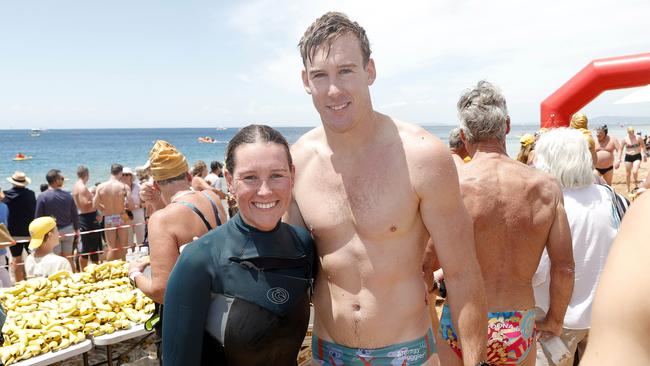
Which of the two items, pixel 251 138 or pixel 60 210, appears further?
pixel 60 210

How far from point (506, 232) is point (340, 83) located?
4.54ft

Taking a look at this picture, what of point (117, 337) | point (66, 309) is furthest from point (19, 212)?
point (117, 337)

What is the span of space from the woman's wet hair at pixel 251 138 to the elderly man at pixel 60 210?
7.45 meters

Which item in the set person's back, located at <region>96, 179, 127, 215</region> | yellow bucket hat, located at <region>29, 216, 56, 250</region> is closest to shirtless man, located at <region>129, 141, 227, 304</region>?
yellow bucket hat, located at <region>29, 216, 56, 250</region>

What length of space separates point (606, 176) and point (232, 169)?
8.83 metres

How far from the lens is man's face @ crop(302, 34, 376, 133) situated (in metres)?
1.81

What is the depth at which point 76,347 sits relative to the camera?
3.58m

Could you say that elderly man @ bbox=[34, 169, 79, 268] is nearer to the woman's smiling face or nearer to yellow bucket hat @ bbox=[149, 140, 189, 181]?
yellow bucket hat @ bbox=[149, 140, 189, 181]

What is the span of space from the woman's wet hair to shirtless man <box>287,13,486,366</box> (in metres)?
0.27

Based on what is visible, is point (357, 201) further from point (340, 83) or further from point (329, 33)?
point (329, 33)

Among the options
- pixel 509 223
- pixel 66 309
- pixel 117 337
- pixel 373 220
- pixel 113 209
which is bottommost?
pixel 117 337

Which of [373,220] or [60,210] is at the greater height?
[373,220]

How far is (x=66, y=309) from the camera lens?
4.17 m

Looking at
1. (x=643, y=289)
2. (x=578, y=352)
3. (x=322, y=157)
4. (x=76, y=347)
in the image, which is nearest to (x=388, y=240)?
(x=322, y=157)
